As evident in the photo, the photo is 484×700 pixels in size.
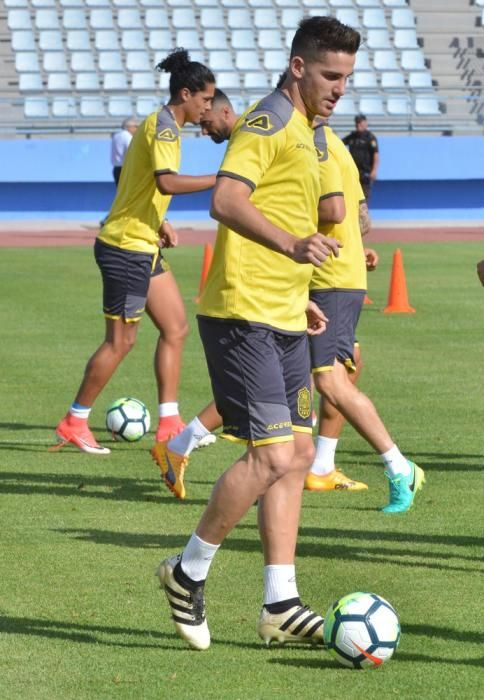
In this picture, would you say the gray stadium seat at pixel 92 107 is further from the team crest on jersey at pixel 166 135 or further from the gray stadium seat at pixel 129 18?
the team crest on jersey at pixel 166 135

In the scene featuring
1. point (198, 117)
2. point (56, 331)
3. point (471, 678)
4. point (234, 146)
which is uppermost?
point (234, 146)

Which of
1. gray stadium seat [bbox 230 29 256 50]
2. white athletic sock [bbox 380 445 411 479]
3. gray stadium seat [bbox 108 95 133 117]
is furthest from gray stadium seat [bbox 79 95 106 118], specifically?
white athletic sock [bbox 380 445 411 479]

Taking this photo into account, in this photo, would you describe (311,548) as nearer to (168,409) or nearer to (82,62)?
(168,409)

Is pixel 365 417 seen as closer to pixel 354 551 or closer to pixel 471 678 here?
pixel 354 551

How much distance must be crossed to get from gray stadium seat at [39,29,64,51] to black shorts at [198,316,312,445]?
3033 cm

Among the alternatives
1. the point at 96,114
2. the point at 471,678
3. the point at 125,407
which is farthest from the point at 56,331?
the point at 96,114

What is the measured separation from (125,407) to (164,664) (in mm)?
4470

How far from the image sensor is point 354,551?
6.12 meters

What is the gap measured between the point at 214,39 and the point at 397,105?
199 inches

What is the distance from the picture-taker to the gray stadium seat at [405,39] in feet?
118

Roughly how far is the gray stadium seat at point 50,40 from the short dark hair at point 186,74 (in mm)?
26883

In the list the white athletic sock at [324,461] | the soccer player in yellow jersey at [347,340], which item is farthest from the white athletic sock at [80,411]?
the soccer player in yellow jersey at [347,340]

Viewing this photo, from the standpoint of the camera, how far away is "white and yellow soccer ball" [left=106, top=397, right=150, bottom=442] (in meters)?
8.86

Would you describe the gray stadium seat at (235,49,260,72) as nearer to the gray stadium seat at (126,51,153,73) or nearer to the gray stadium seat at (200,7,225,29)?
the gray stadium seat at (200,7,225,29)
